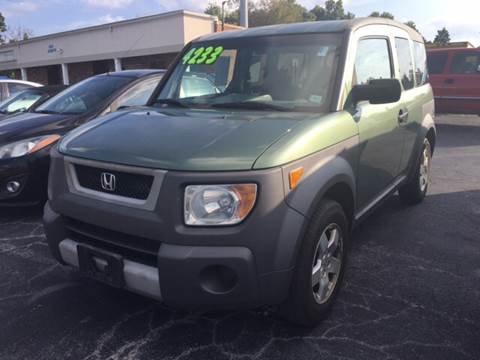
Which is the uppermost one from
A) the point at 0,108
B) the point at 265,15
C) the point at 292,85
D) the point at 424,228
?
the point at 265,15

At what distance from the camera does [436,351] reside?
2439mm

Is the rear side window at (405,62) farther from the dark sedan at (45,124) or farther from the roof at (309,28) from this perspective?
the dark sedan at (45,124)

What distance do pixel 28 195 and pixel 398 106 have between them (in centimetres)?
368

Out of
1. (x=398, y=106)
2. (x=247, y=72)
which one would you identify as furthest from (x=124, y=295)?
(x=398, y=106)

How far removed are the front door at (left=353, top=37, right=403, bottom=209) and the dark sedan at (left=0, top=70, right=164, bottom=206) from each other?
2.43 meters

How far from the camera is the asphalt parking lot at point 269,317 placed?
2467 mm

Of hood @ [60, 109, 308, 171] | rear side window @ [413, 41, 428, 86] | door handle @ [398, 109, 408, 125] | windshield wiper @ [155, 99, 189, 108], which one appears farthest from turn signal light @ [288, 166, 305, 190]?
rear side window @ [413, 41, 428, 86]

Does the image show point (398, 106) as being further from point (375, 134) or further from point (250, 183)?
point (250, 183)

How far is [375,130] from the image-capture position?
3301mm

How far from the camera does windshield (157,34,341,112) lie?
9.87ft

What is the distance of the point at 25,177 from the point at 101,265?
2407 millimetres

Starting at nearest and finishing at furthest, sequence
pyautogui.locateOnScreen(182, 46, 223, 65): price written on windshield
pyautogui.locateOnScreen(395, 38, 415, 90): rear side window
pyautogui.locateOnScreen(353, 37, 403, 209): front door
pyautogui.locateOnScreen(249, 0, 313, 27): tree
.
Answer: pyautogui.locateOnScreen(353, 37, 403, 209): front door → pyautogui.locateOnScreen(182, 46, 223, 65): price written on windshield → pyautogui.locateOnScreen(395, 38, 415, 90): rear side window → pyautogui.locateOnScreen(249, 0, 313, 27): tree

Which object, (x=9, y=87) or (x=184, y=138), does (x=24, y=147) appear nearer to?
(x=184, y=138)

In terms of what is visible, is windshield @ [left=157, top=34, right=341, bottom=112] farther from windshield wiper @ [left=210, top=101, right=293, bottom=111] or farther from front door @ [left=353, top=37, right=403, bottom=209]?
front door @ [left=353, top=37, right=403, bottom=209]
